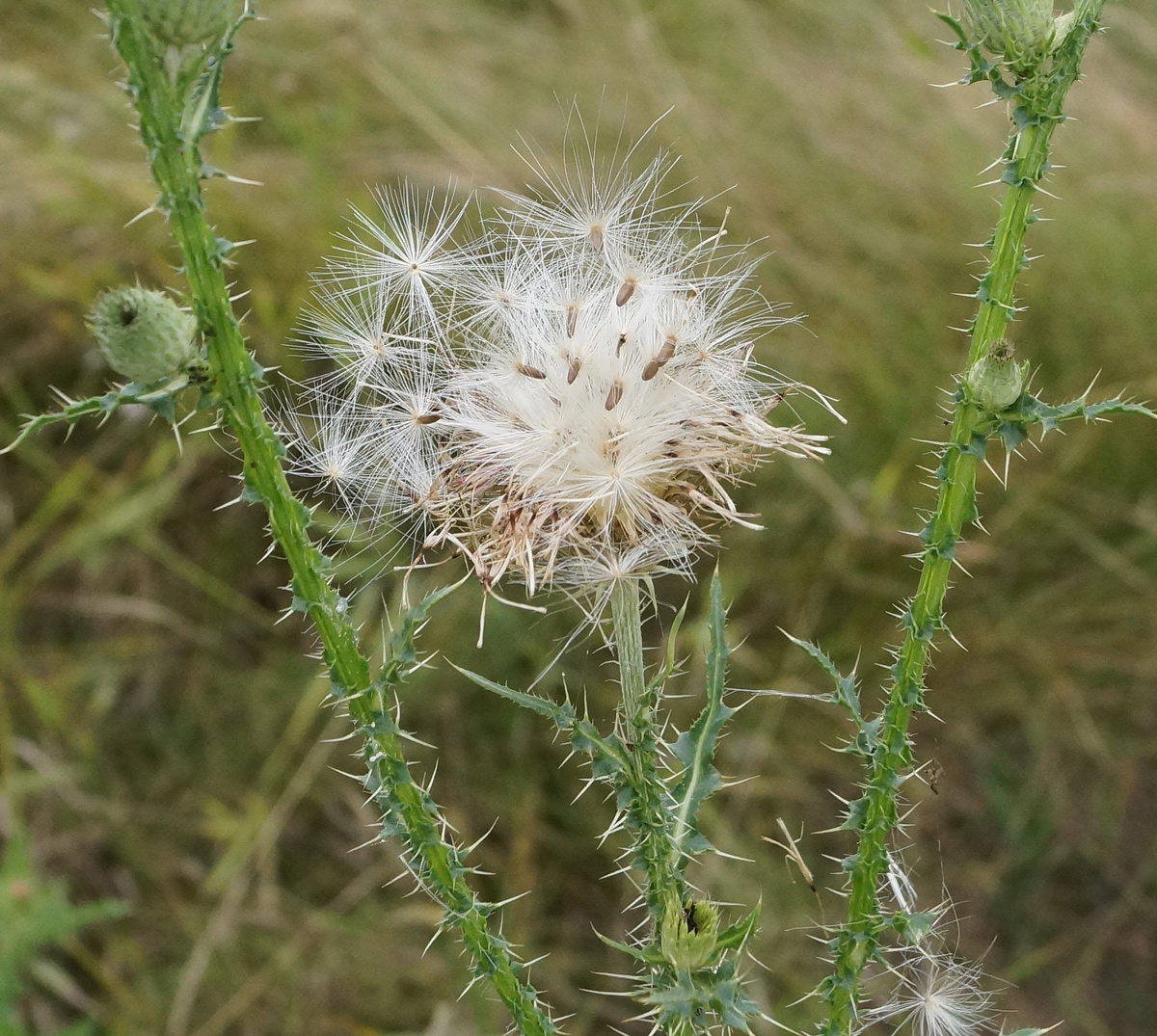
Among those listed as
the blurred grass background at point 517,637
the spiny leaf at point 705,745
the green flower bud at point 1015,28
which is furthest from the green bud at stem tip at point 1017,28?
the blurred grass background at point 517,637

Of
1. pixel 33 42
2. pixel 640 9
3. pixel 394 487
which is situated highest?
pixel 394 487

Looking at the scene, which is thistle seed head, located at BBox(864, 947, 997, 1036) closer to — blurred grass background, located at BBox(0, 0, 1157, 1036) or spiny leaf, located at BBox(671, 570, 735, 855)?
spiny leaf, located at BBox(671, 570, 735, 855)

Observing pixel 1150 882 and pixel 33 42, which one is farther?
pixel 33 42

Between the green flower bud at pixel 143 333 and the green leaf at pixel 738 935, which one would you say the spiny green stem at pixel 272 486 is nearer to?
the green flower bud at pixel 143 333

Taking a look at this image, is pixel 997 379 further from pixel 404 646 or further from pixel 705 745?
pixel 404 646

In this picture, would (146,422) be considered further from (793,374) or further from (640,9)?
(640,9)

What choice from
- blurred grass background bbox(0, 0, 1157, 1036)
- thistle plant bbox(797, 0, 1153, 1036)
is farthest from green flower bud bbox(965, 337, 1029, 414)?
blurred grass background bbox(0, 0, 1157, 1036)

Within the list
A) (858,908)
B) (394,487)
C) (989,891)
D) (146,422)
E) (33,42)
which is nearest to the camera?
(858,908)

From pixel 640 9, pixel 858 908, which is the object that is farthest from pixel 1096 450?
pixel 858 908
